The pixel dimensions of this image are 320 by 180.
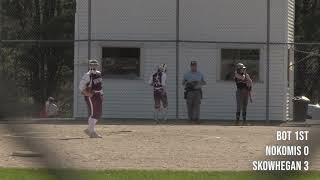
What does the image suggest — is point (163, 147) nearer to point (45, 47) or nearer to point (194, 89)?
point (194, 89)

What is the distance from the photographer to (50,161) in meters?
1.90

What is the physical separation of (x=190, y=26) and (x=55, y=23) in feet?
56.5

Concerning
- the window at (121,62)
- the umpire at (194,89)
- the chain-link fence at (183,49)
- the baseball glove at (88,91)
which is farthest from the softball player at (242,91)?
the baseball glove at (88,91)

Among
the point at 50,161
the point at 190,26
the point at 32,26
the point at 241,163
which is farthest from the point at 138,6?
the point at 50,161

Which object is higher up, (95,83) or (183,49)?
(183,49)

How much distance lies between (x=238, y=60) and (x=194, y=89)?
9.43 feet

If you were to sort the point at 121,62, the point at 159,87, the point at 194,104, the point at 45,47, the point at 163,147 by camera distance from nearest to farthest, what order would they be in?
the point at 163,147 → the point at 159,87 → the point at 194,104 → the point at 121,62 → the point at 45,47

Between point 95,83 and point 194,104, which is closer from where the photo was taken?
point 95,83

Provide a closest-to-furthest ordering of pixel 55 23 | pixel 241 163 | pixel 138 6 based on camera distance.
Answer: pixel 241 163 < pixel 138 6 < pixel 55 23

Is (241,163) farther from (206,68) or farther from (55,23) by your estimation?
(55,23)

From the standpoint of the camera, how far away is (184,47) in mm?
26484

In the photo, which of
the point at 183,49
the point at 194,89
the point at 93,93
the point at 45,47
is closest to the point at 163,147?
the point at 93,93

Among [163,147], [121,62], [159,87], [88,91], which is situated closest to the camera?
[163,147]

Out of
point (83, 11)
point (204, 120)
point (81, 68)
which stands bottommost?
point (204, 120)
